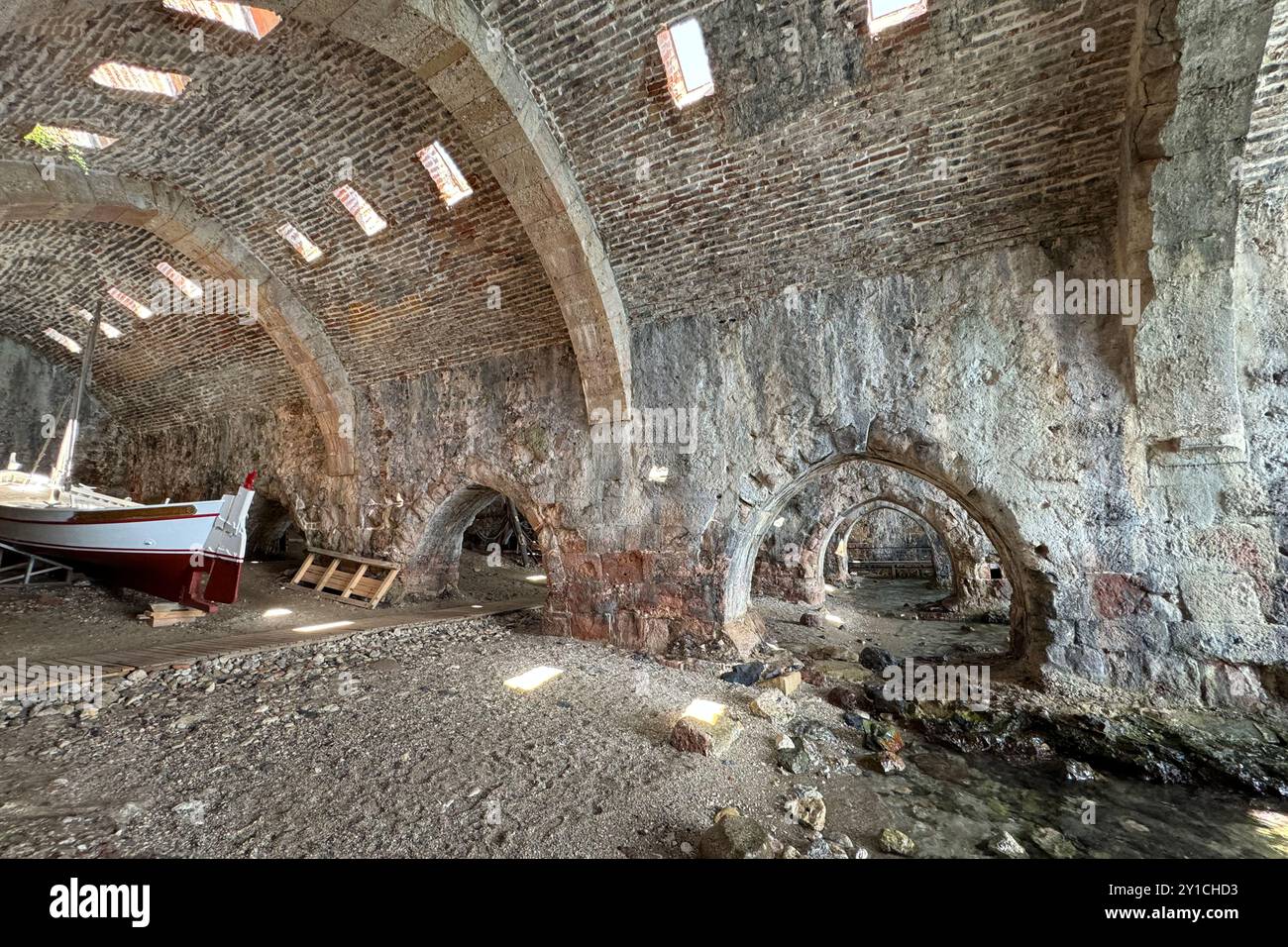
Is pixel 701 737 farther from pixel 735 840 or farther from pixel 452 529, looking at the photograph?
pixel 452 529

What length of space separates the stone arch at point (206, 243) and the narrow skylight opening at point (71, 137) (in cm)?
54

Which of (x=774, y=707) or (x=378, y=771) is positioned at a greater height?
(x=378, y=771)

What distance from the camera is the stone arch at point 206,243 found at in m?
6.27

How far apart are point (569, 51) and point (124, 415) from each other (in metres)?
15.4

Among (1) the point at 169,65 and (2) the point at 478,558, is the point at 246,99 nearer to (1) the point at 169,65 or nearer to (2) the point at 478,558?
(1) the point at 169,65

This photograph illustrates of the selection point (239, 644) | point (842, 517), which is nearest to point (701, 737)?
point (239, 644)

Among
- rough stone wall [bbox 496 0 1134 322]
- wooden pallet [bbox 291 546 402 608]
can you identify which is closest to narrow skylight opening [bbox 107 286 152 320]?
wooden pallet [bbox 291 546 402 608]

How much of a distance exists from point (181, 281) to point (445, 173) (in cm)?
603

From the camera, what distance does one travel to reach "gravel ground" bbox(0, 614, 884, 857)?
2654 mm

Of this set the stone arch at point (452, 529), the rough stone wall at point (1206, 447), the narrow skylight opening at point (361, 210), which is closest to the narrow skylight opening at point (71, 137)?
the narrow skylight opening at point (361, 210)

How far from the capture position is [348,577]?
9.23 m

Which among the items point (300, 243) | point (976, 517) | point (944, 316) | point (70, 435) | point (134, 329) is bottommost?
point (976, 517)

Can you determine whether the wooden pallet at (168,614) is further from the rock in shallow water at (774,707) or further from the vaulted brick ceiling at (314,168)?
the rock in shallow water at (774,707)

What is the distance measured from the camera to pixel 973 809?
342 centimetres
